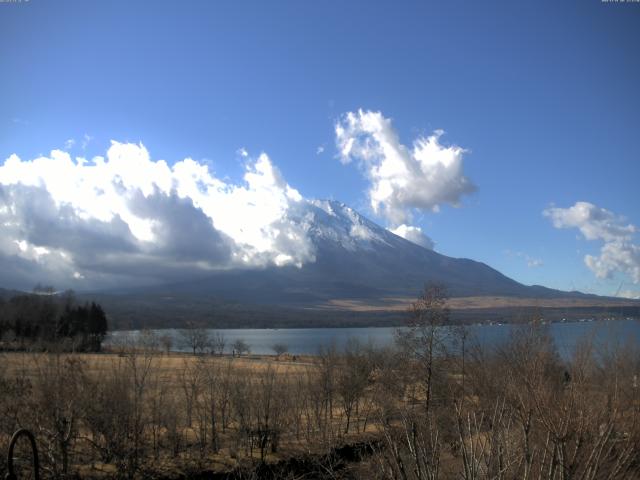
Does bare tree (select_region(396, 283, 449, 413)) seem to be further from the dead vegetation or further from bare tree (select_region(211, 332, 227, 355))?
bare tree (select_region(211, 332, 227, 355))

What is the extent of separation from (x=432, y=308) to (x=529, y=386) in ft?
84.9

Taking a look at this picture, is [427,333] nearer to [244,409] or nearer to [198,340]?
[244,409]

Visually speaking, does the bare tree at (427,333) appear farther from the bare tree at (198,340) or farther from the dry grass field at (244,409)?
the bare tree at (198,340)

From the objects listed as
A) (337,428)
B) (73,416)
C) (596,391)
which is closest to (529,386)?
(596,391)

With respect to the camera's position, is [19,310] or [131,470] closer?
[131,470]

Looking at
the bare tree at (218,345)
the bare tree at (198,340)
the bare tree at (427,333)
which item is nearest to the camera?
the bare tree at (427,333)

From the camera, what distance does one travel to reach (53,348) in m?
24.6

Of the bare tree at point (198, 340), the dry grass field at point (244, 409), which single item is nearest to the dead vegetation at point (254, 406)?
the dry grass field at point (244, 409)

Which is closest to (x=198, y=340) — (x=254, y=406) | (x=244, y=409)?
Result: (x=254, y=406)

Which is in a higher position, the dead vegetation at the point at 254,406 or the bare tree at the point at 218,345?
the dead vegetation at the point at 254,406

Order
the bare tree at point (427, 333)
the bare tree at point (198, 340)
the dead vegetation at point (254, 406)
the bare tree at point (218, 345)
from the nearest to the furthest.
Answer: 1. the dead vegetation at point (254, 406)
2. the bare tree at point (427, 333)
3. the bare tree at point (218, 345)
4. the bare tree at point (198, 340)

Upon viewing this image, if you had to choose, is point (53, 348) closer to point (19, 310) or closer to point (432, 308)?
point (432, 308)

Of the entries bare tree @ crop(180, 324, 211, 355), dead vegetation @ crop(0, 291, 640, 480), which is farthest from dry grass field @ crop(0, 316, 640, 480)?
bare tree @ crop(180, 324, 211, 355)

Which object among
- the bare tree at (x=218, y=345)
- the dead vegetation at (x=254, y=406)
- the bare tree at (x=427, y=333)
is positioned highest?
the bare tree at (x=427, y=333)
